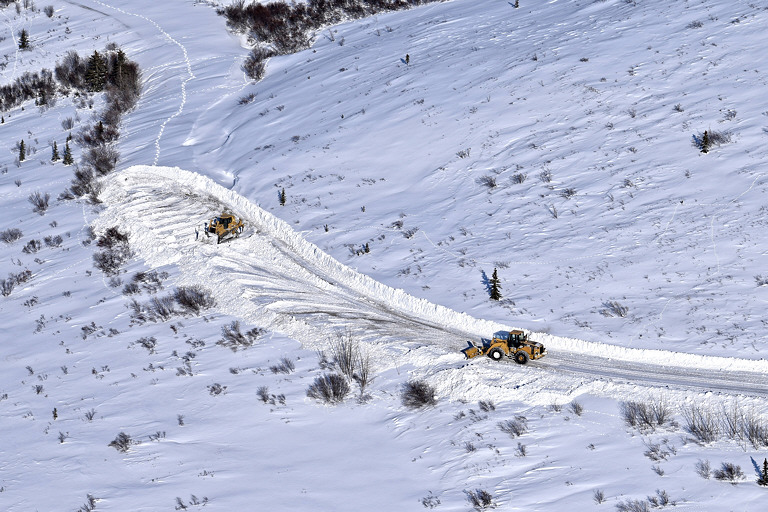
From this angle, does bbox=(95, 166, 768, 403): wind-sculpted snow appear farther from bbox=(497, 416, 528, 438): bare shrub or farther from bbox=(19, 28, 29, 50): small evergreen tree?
bbox=(19, 28, 29, 50): small evergreen tree

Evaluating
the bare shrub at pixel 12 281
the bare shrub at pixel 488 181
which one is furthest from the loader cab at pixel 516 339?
the bare shrub at pixel 12 281

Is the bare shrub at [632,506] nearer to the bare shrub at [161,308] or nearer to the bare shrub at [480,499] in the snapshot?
the bare shrub at [480,499]

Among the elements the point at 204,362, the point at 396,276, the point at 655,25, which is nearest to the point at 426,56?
the point at 655,25

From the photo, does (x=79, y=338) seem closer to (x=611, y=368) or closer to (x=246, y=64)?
(x=611, y=368)

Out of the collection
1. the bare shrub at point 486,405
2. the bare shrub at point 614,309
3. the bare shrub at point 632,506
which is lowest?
the bare shrub at point 632,506

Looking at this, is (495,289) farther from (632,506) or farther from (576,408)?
(632,506)

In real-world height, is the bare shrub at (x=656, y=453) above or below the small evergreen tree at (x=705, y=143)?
below
